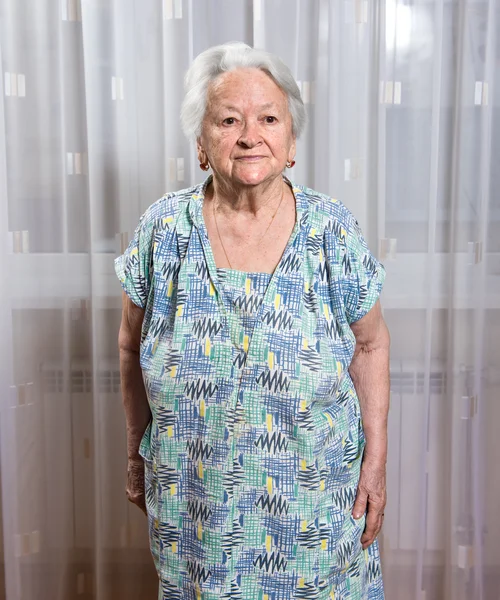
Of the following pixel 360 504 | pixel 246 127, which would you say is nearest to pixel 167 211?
pixel 246 127

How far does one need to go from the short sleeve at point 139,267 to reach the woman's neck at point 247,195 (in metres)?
0.14

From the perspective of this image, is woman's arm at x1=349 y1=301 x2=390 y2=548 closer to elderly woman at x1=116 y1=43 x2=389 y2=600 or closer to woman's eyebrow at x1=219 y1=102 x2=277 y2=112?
elderly woman at x1=116 y1=43 x2=389 y2=600

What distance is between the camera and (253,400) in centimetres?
138

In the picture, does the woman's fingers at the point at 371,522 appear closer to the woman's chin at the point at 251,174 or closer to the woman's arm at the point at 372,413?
the woman's arm at the point at 372,413

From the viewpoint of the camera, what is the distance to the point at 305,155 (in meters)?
1.98

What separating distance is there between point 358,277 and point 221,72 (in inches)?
17.4

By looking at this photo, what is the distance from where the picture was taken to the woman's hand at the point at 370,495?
1.54 meters

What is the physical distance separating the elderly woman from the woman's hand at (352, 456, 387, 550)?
0.14 feet

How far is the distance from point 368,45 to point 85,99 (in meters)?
0.71

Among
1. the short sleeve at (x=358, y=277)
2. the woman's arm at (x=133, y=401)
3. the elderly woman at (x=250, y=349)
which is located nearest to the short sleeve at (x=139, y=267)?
the elderly woman at (x=250, y=349)

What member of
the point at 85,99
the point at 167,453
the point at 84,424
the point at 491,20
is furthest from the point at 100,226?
the point at 491,20

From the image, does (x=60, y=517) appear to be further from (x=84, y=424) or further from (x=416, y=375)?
(x=416, y=375)

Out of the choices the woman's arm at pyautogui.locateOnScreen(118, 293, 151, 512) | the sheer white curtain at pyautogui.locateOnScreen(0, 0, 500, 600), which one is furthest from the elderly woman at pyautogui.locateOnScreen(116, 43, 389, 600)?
the sheer white curtain at pyautogui.locateOnScreen(0, 0, 500, 600)

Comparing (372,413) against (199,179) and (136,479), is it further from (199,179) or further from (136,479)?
(199,179)
